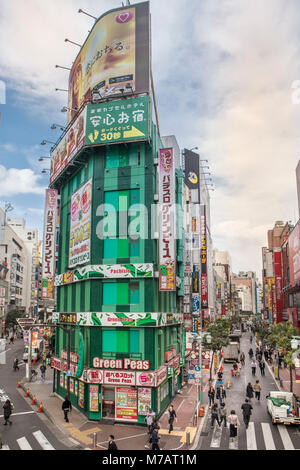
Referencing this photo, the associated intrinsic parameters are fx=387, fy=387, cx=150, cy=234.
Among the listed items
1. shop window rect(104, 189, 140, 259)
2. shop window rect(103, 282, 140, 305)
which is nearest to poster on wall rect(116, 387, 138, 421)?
shop window rect(103, 282, 140, 305)

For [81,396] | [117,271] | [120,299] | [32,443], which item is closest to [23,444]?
[32,443]

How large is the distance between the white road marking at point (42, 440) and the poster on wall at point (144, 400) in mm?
6455

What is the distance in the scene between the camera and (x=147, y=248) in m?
28.4

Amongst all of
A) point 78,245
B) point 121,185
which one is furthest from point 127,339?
point 121,185

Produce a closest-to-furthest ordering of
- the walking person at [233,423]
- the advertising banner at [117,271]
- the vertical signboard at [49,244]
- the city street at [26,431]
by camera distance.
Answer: the walking person at [233,423], the city street at [26,431], the advertising banner at [117,271], the vertical signboard at [49,244]

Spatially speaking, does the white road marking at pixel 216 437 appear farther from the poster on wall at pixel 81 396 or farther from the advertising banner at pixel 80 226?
the advertising banner at pixel 80 226

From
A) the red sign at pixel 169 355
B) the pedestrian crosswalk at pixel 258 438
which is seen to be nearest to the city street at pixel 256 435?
the pedestrian crosswalk at pixel 258 438

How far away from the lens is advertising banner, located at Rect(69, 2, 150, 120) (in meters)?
31.8

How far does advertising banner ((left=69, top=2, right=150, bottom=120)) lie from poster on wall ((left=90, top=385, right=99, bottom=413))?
22413 mm

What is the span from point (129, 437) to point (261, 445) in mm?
7746

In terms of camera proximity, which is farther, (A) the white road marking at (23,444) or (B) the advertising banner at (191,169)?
(B) the advertising banner at (191,169)

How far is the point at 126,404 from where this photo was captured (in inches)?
1049

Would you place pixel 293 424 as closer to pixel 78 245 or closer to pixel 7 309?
pixel 78 245

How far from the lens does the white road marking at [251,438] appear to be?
21.2 meters
